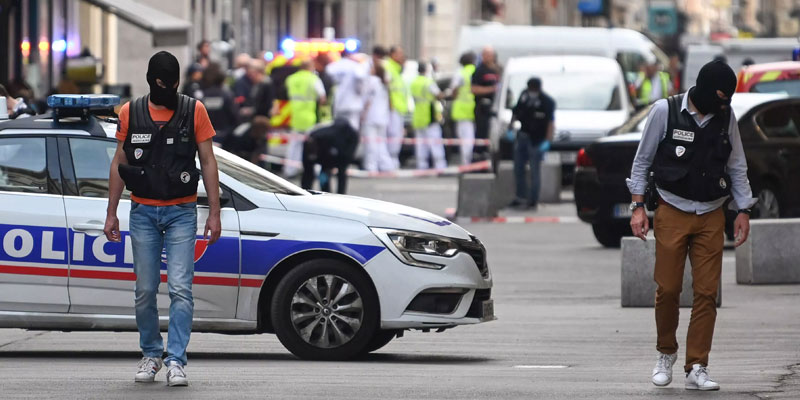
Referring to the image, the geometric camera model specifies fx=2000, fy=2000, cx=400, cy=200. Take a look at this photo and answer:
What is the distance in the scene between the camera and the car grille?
37.4 feet

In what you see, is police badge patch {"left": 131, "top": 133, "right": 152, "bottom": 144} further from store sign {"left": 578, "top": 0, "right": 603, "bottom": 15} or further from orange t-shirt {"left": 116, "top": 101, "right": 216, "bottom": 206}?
store sign {"left": 578, "top": 0, "right": 603, "bottom": 15}

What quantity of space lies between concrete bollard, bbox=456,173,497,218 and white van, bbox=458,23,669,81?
13.2 metres

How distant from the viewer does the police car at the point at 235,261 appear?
11.0 meters

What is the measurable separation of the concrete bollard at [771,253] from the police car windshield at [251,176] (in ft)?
18.8

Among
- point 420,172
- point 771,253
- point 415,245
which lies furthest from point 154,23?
point 415,245

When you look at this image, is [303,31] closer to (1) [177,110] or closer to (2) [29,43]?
(2) [29,43]

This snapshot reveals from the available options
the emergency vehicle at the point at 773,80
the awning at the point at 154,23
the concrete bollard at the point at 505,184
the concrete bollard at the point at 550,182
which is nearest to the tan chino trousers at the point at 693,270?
the emergency vehicle at the point at 773,80

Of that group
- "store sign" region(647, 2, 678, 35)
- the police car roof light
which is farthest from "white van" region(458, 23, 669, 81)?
the police car roof light

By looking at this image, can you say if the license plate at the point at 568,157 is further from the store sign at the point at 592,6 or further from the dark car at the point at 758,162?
the store sign at the point at 592,6

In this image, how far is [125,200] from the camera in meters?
11.1

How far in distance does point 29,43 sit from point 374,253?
19.1 metres

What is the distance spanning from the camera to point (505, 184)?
86.1 feet

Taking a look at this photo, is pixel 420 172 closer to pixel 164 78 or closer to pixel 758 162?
pixel 758 162

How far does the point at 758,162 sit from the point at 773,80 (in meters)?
2.33
